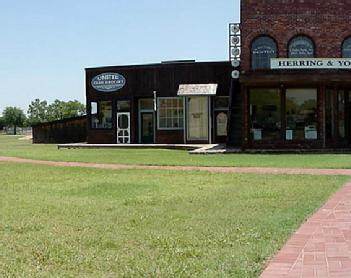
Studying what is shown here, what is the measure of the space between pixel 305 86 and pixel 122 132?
44.9 feet

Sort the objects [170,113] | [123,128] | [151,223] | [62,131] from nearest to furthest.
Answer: [151,223], [170,113], [123,128], [62,131]

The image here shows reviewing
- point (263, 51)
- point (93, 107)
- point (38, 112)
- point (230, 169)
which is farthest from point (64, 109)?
point (230, 169)

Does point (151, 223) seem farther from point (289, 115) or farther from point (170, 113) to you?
point (170, 113)

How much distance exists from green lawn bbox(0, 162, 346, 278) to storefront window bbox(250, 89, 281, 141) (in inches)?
495

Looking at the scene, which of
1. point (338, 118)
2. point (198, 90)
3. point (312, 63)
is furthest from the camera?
point (198, 90)

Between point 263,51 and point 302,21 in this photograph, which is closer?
point 302,21

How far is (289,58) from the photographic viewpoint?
2878 cm

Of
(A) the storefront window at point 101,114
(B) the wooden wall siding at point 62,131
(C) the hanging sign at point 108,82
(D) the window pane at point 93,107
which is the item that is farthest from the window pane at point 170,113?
(B) the wooden wall siding at point 62,131

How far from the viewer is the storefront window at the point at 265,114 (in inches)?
1137

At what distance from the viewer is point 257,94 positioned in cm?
2916

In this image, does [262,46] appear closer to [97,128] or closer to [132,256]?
[97,128]

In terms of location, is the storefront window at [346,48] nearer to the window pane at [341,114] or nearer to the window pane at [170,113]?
the window pane at [341,114]

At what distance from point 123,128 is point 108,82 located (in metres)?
2.97

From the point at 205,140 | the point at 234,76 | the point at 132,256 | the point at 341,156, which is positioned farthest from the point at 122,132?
the point at 132,256
